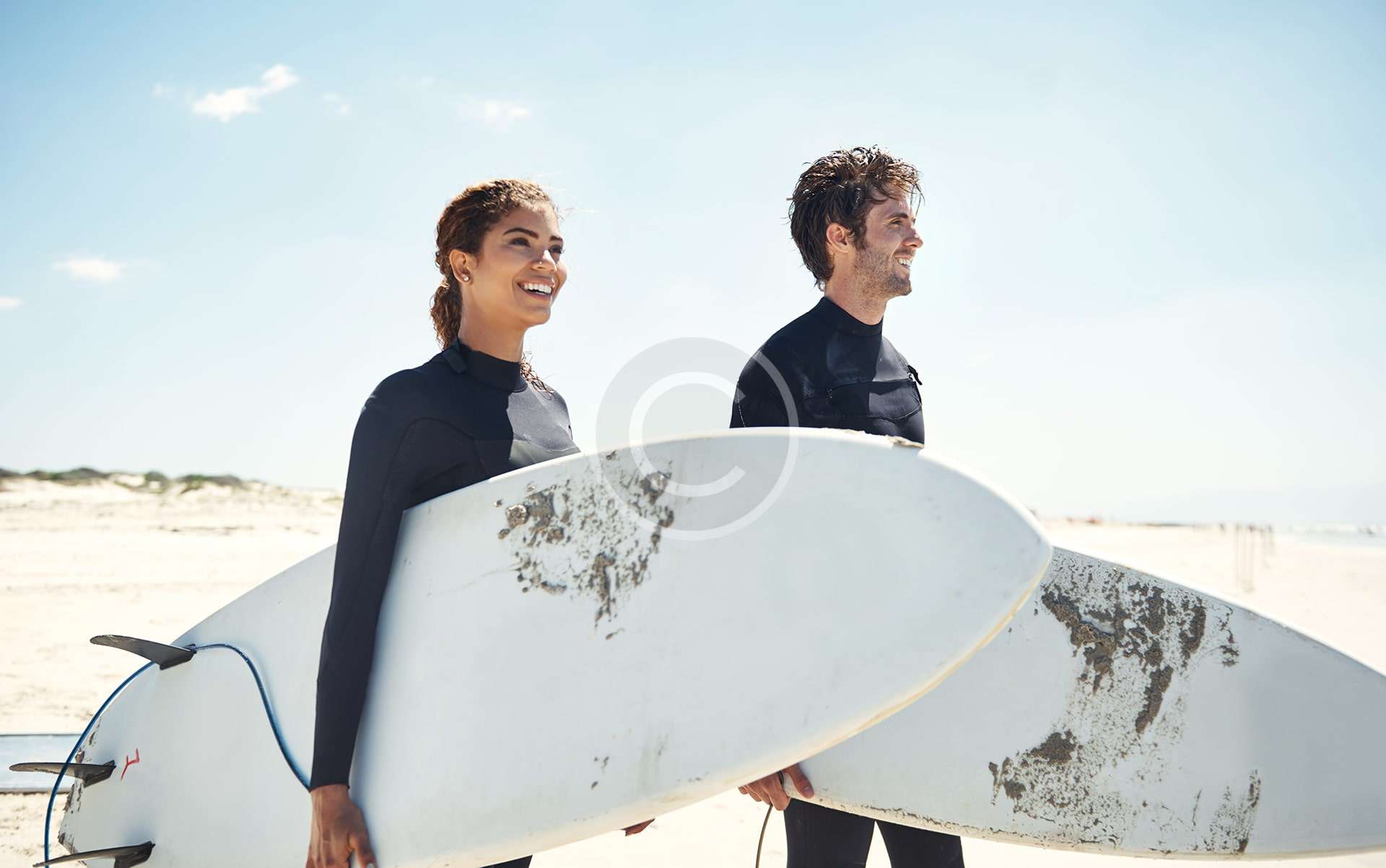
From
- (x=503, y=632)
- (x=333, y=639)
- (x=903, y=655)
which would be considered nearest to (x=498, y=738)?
(x=503, y=632)

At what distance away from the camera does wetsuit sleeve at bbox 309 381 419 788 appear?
1.32m

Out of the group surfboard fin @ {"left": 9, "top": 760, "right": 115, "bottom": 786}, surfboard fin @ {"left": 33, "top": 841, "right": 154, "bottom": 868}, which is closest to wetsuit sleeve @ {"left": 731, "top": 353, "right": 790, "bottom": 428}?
surfboard fin @ {"left": 33, "top": 841, "right": 154, "bottom": 868}

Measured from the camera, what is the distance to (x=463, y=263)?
65.0 inches

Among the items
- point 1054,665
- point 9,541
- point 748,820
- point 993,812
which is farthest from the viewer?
point 9,541

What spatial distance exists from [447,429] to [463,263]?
40cm

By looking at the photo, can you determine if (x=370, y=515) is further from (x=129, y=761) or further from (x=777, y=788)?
(x=129, y=761)

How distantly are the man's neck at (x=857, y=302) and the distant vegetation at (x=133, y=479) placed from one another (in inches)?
871

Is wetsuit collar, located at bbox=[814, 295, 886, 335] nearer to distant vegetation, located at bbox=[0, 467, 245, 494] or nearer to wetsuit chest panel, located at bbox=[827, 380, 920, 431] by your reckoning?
wetsuit chest panel, located at bbox=[827, 380, 920, 431]

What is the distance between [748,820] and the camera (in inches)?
131

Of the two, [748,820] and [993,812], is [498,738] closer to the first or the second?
[993,812]

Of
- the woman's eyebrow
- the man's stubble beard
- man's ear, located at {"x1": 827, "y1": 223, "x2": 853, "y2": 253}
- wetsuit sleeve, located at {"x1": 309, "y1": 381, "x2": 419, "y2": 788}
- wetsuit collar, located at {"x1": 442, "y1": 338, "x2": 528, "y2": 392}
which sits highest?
man's ear, located at {"x1": 827, "y1": 223, "x2": 853, "y2": 253}

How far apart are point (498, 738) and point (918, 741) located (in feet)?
3.18

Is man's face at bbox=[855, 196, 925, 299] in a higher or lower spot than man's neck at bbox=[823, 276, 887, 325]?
higher

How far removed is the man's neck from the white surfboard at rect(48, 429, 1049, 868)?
2.08 ft
